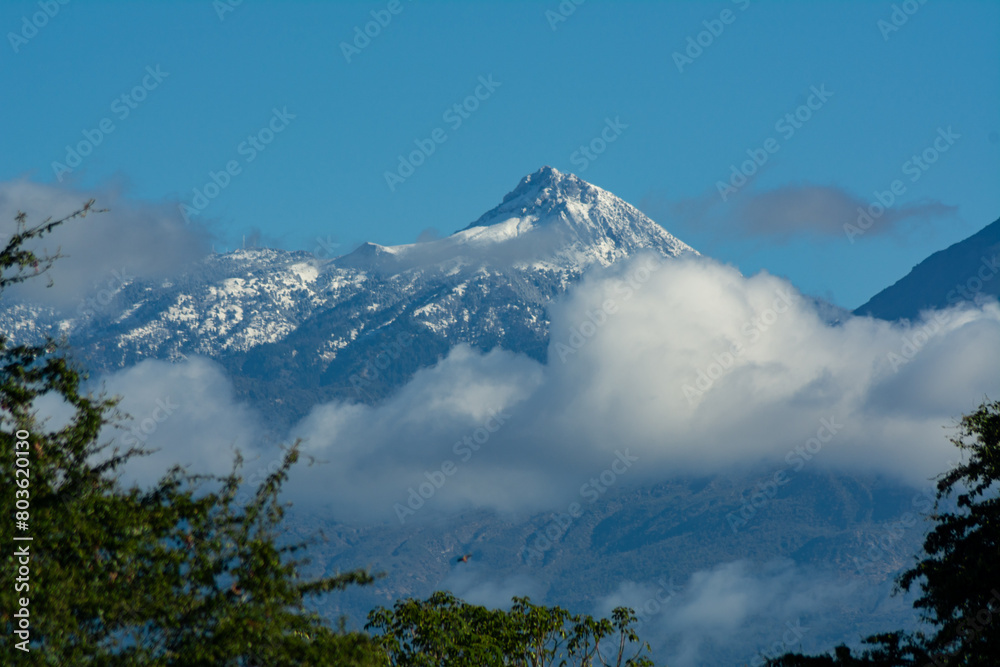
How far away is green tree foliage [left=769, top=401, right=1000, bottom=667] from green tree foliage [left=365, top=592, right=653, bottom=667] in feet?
35.0

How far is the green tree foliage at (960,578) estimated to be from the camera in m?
39.2

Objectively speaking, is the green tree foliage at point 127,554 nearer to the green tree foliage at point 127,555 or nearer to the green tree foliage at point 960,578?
the green tree foliage at point 127,555

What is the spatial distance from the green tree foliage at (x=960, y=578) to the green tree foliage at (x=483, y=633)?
10658 millimetres

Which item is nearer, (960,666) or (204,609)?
(204,609)

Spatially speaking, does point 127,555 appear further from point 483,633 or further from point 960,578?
point 960,578

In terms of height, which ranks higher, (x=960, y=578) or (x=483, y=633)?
(x=960, y=578)

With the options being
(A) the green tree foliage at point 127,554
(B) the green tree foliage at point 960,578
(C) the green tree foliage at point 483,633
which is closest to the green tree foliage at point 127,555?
(A) the green tree foliage at point 127,554

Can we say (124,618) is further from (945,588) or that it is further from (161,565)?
(945,588)

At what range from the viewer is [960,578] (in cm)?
4044

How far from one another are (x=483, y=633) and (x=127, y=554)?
92.1 feet

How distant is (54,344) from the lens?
87.8 feet

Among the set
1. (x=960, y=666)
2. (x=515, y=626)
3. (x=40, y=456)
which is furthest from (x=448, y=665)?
(x=40, y=456)

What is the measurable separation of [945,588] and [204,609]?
28290mm

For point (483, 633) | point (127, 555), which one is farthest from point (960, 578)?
point (127, 555)
